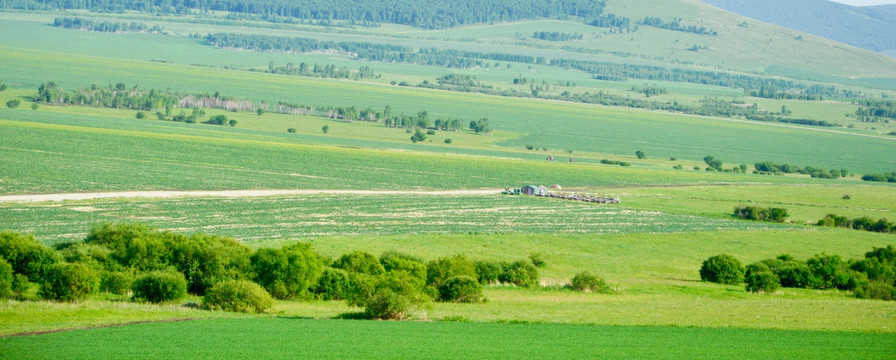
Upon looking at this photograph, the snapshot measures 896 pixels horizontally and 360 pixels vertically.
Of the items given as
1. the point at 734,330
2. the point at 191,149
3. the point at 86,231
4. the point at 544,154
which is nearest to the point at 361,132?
the point at 544,154

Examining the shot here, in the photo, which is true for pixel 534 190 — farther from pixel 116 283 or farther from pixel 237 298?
pixel 237 298

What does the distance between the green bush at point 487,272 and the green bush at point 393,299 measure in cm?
831

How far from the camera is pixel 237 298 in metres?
30.4

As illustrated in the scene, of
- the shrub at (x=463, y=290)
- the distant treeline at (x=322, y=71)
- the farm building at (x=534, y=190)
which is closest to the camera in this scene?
the shrub at (x=463, y=290)

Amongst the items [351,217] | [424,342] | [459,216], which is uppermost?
[424,342]

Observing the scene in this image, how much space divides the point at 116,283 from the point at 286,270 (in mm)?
5110

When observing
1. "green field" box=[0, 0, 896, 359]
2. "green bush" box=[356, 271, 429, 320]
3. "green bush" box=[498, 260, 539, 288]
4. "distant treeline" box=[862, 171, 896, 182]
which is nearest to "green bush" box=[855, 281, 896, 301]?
"green field" box=[0, 0, 896, 359]

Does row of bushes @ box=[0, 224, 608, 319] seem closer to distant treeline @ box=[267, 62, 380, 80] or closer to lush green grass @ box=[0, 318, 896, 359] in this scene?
lush green grass @ box=[0, 318, 896, 359]

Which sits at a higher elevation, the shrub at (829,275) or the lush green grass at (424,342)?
the lush green grass at (424,342)

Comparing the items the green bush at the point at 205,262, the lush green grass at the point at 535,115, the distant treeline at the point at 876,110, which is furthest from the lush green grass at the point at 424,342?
the distant treeline at the point at 876,110

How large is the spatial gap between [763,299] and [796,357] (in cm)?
1412

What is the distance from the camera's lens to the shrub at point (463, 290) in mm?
34594

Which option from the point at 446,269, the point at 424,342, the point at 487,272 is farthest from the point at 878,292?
the point at 424,342

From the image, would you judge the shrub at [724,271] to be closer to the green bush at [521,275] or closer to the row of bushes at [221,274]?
the row of bushes at [221,274]
